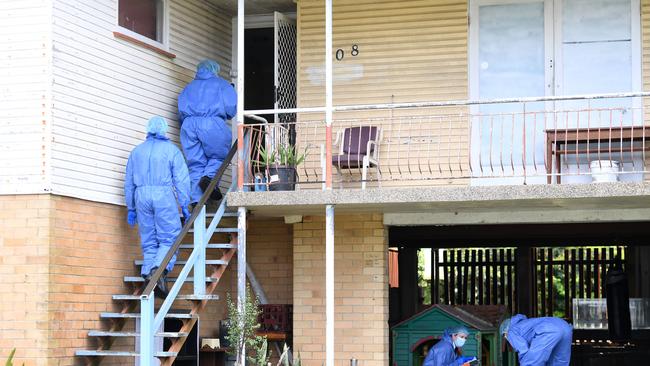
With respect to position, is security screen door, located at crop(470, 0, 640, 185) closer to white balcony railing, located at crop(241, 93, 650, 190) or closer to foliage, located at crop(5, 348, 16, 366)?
white balcony railing, located at crop(241, 93, 650, 190)

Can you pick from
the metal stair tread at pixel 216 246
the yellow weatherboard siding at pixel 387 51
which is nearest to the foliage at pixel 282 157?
the metal stair tread at pixel 216 246

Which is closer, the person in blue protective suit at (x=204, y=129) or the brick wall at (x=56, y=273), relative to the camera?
the brick wall at (x=56, y=273)

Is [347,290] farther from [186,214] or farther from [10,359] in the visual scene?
[10,359]

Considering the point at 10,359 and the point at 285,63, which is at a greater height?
the point at 285,63

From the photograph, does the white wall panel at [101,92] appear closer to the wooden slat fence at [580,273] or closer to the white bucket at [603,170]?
the white bucket at [603,170]

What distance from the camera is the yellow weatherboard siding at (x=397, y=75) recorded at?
12.9 m

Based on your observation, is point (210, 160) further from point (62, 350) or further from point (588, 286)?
point (588, 286)

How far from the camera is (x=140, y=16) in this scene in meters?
12.8

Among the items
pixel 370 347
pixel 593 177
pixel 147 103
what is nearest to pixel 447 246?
pixel 370 347

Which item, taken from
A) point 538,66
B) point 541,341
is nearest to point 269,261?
point 541,341

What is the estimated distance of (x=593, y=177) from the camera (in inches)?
461

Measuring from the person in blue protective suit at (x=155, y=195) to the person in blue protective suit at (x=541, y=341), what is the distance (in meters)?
3.81

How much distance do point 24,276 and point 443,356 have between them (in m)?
4.55

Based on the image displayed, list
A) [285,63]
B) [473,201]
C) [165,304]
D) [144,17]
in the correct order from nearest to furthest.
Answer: [165,304] < [473,201] < [144,17] < [285,63]
